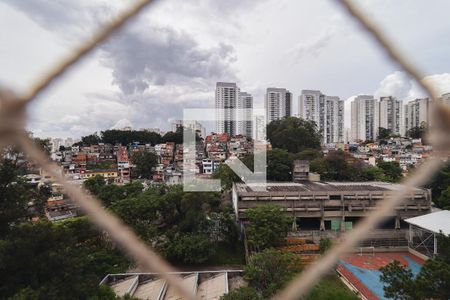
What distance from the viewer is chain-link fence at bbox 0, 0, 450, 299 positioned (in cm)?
36

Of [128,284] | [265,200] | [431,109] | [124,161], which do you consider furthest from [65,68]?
[124,161]

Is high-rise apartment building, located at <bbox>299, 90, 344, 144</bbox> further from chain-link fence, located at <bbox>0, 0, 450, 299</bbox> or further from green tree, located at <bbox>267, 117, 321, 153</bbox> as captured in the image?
chain-link fence, located at <bbox>0, 0, 450, 299</bbox>

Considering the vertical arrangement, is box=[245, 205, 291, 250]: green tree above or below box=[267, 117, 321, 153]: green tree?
below

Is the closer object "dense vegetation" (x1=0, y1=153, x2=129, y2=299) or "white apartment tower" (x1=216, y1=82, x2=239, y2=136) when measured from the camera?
"dense vegetation" (x1=0, y1=153, x2=129, y2=299)

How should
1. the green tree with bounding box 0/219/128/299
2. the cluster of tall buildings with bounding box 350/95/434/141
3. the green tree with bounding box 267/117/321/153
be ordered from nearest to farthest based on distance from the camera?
the green tree with bounding box 0/219/128/299 → the green tree with bounding box 267/117/321/153 → the cluster of tall buildings with bounding box 350/95/434/141

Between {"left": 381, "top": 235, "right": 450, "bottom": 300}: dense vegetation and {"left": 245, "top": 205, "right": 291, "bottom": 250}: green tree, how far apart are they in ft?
10.3

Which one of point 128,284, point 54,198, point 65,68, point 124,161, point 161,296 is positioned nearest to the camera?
point 65,68

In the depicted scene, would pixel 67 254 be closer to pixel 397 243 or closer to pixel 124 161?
pixel 397 243

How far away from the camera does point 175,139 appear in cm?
3158

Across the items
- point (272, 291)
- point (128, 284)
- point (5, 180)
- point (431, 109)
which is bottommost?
point (128, 284)

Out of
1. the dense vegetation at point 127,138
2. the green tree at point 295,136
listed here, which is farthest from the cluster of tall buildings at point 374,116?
the dense vegetation at point 127,138

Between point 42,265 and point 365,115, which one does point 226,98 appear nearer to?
point 365,115

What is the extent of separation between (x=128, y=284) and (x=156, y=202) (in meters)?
2.43

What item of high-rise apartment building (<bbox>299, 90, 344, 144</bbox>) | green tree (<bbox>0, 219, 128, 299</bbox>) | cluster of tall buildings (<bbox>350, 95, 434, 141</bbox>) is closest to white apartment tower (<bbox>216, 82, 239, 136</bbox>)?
high-rise apartment building (<bbox>299, 90, 344, 144</bbox>)
